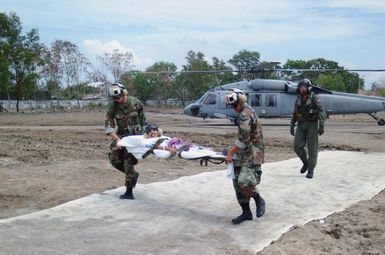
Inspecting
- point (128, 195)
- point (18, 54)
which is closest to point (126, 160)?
point (128, 195)

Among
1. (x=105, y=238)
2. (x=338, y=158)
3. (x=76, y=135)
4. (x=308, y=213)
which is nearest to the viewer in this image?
(x=105, y=238)

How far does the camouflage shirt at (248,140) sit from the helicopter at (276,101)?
1903 cm

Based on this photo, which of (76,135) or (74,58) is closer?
(76,135)

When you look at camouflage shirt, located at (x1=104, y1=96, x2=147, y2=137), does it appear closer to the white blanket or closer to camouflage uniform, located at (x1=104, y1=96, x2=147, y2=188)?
camouflage uniform, located at (x1=104, y1=96, x2=147, y2=188)

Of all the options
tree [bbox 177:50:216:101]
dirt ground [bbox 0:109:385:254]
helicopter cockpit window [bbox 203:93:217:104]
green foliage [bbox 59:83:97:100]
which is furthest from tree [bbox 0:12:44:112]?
dirt ground [bbox 0:109:385:254]

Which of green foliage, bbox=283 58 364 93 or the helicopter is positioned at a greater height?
green foliage, bbox=283 58 364 93

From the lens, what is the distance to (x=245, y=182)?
6285 millimetres

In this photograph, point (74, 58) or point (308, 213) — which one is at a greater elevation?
point (74, 58)

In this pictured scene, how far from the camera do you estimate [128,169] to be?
24.9ft

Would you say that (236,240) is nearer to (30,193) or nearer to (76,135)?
(30,193)

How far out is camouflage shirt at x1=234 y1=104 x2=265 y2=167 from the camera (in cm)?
634

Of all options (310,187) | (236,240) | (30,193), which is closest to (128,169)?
(30,193)

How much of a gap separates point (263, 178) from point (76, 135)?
38.4 ft

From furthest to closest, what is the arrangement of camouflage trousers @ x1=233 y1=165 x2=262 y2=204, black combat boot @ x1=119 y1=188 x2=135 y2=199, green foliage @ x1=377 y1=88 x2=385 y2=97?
1. green foliage @ x1=377 y1=88 x2=385 y2=97
2. black combat boot @ x1=119 y1=188 x2=135 y2=199
3. camouflage trousers @ x1=233 y1=165 x2=262 y2=204
